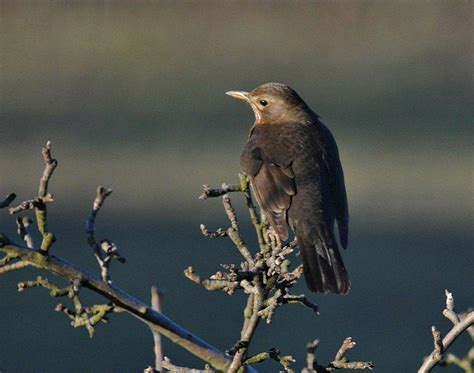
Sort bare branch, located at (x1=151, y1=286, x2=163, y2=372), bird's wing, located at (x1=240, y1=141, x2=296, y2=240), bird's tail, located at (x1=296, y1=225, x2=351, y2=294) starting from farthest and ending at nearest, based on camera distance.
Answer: bird's wing, located at (x1=240, y1=141, x2=296, y2=240) → bird's tail, located at (x1=296, y1=225, x2=351, y2=294) → bare branch, located at (x1=151, y1=286, x2=163, y2=372)

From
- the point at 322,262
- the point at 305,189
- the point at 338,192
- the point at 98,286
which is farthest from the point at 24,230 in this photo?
the point at 338,192

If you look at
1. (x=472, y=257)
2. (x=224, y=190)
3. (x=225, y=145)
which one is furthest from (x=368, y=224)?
(x=224, y=190)

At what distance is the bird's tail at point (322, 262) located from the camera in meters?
4.75

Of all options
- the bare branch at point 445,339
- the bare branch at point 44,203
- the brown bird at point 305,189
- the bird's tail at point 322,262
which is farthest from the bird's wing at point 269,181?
the bare branch at point 44,203

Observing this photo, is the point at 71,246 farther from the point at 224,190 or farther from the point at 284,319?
the point at 224,190

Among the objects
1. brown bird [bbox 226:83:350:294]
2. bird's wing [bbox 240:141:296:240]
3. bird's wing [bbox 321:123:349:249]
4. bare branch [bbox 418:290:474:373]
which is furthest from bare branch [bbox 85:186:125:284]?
bird's wing [bbox 321:123:349:249]

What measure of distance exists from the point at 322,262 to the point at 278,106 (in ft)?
4.24

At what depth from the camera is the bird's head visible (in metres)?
5.96

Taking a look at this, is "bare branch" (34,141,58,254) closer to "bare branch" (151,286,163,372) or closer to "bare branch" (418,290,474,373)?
"bare branch" (151,286,163,372)

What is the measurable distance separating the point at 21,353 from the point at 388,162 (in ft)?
26.6

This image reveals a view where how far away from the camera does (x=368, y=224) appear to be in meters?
16.0

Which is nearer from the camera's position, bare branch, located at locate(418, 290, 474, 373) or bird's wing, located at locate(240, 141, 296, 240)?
bare branch, located at locate(418, 290, 474, 373)

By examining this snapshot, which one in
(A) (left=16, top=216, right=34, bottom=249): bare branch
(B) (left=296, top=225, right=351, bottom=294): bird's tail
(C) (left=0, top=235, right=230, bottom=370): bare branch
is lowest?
(B) (left=296, top=225, right=351, bottom=294): bird's tail

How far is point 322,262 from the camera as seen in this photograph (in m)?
Result: 4.87
